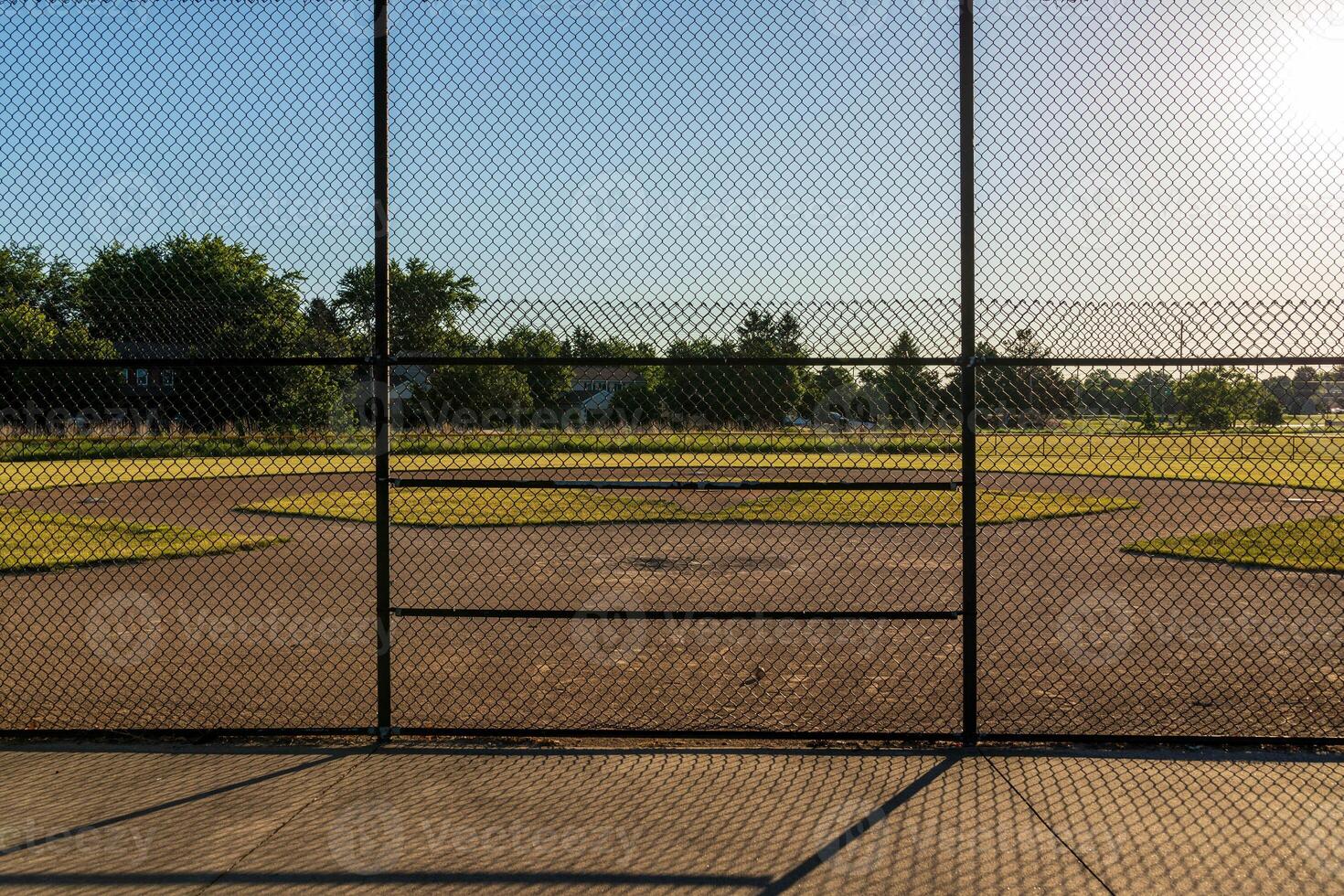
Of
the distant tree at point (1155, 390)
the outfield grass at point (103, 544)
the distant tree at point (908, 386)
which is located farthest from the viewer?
the outfield grass at point (103, 544)

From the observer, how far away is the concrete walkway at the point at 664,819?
11.7ft

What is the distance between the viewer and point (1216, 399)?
738cm

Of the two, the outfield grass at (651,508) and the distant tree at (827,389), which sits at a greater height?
the distant tree at (827,389)

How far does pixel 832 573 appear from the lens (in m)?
11.5

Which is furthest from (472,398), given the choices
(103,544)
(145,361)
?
(103,544)

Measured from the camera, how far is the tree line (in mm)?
5594

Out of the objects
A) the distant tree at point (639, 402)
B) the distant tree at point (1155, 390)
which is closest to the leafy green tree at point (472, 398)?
the distant tree at point (639, 402)

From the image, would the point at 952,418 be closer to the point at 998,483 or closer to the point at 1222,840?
the point at 1222,840

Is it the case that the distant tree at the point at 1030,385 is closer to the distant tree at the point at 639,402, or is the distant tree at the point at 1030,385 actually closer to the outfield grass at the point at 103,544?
the distant tree at the point at 639,402

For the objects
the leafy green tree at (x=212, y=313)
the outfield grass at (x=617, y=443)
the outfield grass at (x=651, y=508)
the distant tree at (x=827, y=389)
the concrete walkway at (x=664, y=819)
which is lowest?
the outfield grass at (x=651, y=508)

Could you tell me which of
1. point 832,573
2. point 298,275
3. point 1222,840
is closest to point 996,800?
point 1222,840

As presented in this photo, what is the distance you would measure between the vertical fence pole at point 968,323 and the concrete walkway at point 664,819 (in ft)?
1.25

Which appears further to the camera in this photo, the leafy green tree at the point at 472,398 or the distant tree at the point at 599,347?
the leafy green tree at the point at 472,398

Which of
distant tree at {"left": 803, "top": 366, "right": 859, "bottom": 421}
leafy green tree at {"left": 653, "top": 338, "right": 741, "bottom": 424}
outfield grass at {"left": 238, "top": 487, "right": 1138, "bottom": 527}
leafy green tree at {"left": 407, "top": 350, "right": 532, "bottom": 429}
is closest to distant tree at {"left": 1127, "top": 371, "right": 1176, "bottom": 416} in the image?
distant tree at {"left": 803, "top": 366, "right": 859, "bottom": 421}
